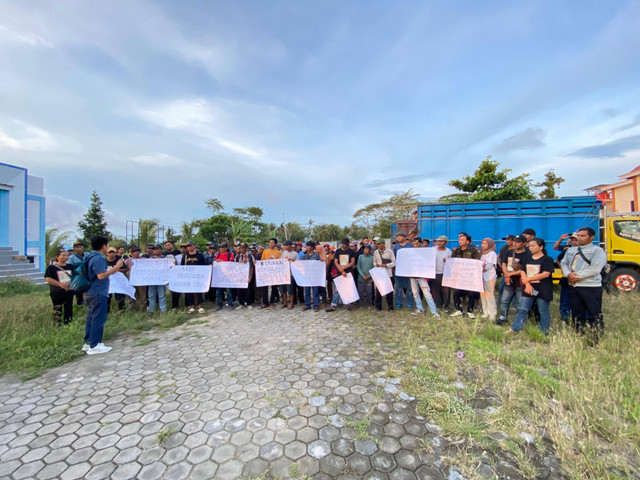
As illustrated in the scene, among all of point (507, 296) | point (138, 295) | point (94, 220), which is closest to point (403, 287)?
point (507, 296)

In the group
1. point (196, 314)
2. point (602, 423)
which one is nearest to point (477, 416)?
point (602, 423)

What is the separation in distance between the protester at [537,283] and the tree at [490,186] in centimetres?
1203

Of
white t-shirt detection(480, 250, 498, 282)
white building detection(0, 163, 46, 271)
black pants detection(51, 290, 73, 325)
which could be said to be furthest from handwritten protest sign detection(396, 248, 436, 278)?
white building detection(0, 163, 46, 271)

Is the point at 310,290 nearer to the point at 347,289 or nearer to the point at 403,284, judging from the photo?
the point at 347,289

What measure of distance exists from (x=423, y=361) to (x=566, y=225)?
23.9ft

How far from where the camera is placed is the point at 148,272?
21.4 ft

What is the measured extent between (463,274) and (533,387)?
2.96m

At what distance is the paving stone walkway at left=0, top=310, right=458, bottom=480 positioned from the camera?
204cm

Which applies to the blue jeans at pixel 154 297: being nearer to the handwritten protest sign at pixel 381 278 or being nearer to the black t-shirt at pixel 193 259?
the black t-shirt at pixel 193 259

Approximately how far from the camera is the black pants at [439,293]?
20.6 feet

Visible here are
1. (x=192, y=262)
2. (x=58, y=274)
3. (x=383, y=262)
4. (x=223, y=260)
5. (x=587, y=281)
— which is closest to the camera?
(x=587, y=281)

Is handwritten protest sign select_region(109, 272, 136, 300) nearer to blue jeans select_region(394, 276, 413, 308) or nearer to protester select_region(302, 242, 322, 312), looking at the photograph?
protester select_region(302, 242, 322, 312)

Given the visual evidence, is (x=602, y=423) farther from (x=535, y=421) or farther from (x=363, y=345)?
Result: (x=363, y=345)

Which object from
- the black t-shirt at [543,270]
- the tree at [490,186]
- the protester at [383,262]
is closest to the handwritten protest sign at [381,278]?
the protester at [383,262]
